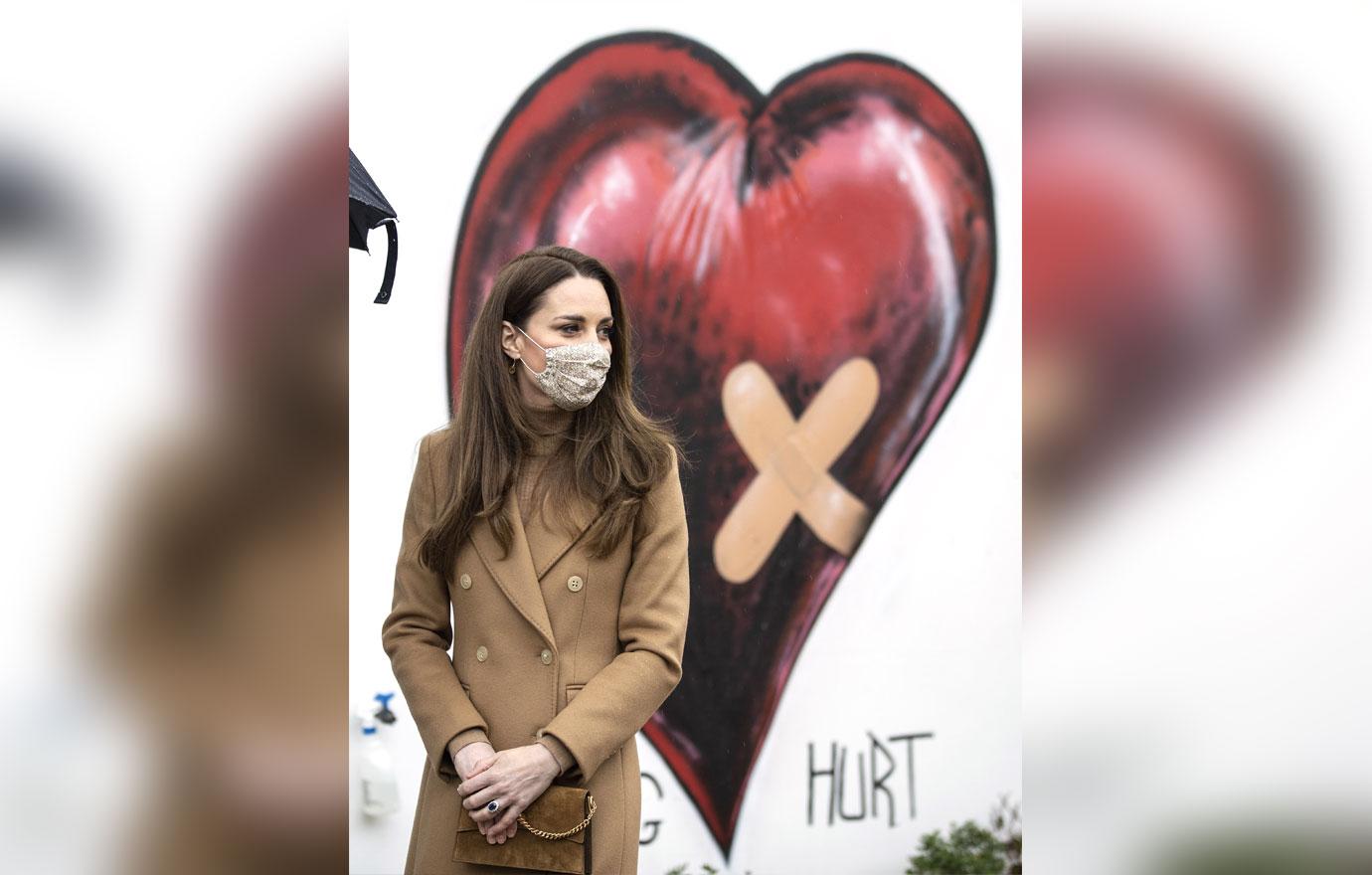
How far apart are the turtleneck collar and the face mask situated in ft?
0.16

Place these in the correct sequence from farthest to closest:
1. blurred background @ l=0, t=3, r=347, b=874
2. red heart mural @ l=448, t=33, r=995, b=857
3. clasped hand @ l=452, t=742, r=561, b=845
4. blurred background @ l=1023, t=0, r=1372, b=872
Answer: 1. red heart mural @ l=448, t=33, r=995, b=857
2. clasped hand @ l=452, t=742, r=561, b=845
3. blurred background @ l=1023, t=0, r=1372, b=872
4. blurred background @ l=0, t=3, r=347, b=874

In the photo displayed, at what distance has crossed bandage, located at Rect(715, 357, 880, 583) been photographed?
3467mm

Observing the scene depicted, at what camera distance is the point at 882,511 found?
3.57 metres

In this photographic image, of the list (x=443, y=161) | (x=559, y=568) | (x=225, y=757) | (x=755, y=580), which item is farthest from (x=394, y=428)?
(x=225, y=757)

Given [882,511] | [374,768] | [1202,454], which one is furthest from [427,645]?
[882,511]

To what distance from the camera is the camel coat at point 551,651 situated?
6.44 feet

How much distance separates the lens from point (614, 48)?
329cm

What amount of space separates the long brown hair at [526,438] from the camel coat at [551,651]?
0.03 m

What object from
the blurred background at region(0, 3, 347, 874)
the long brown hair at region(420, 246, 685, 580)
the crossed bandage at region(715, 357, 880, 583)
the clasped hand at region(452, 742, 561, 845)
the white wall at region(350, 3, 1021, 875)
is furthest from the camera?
the crossed bandage at region(715, 357, 880, 583)

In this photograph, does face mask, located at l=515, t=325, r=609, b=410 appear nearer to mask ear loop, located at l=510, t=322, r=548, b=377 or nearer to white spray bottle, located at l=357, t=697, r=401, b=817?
mask ear loop, located at l=510, t=322, r=548, b=377

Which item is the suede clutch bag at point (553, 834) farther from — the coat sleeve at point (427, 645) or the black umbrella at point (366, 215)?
the black umbrella at point (366, 215)

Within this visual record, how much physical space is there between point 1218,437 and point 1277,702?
0.66 ft

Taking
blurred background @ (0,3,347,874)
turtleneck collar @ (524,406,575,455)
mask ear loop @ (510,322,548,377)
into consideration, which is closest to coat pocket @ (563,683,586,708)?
turtleneck collar @ (524,406,575,455)

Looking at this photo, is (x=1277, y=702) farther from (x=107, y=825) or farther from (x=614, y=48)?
(x=614, y=48)
